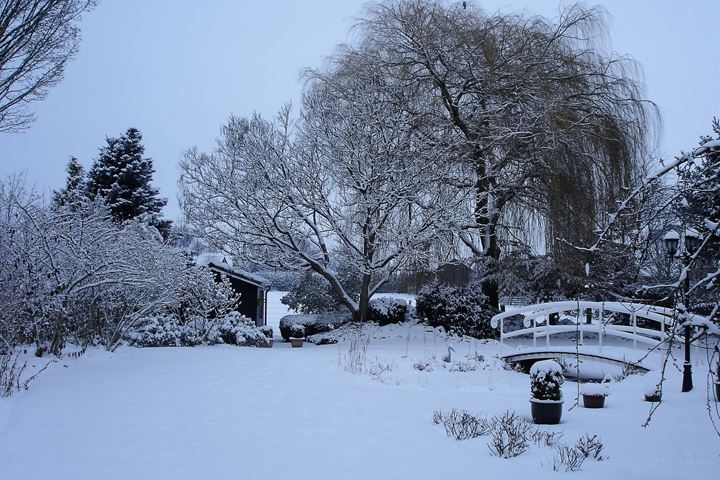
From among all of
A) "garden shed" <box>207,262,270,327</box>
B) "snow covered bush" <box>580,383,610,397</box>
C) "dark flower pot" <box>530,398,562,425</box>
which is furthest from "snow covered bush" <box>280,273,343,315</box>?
"dark flower pot" <box>530,398,562,425</box>

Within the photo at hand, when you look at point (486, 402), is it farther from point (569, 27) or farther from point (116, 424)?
point (569, 27)

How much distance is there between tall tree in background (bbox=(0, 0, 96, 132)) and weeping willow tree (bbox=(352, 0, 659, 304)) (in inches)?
328

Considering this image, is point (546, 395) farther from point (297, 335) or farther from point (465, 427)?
point (297, 335)

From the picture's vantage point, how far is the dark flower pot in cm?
691

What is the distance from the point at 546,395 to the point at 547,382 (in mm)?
147

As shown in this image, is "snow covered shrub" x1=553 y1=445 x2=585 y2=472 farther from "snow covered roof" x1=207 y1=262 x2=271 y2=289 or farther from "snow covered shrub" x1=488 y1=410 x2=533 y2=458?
"snow covered roof" x1=207 y1=262 x2=271 y2=289

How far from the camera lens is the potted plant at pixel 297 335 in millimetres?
16297

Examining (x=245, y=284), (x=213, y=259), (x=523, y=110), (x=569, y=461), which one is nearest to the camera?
(x=569, y=461)

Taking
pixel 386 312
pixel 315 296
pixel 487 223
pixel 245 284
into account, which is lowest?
pixel 386 312

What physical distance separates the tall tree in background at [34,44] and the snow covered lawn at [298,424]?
16.7ft

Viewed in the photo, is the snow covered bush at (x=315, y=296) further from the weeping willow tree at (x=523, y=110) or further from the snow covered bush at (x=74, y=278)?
the snow covered bush at (x=74, y=278)

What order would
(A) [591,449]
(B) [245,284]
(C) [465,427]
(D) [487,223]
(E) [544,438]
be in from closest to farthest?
1. (A) [591,449]
2. (E) [544,438]
3. (C) [465,427]
4. (D) [487,223]
5. (B) [245,284]

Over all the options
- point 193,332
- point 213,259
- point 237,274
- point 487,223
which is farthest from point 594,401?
point 237,274

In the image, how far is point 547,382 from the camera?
276 inches
